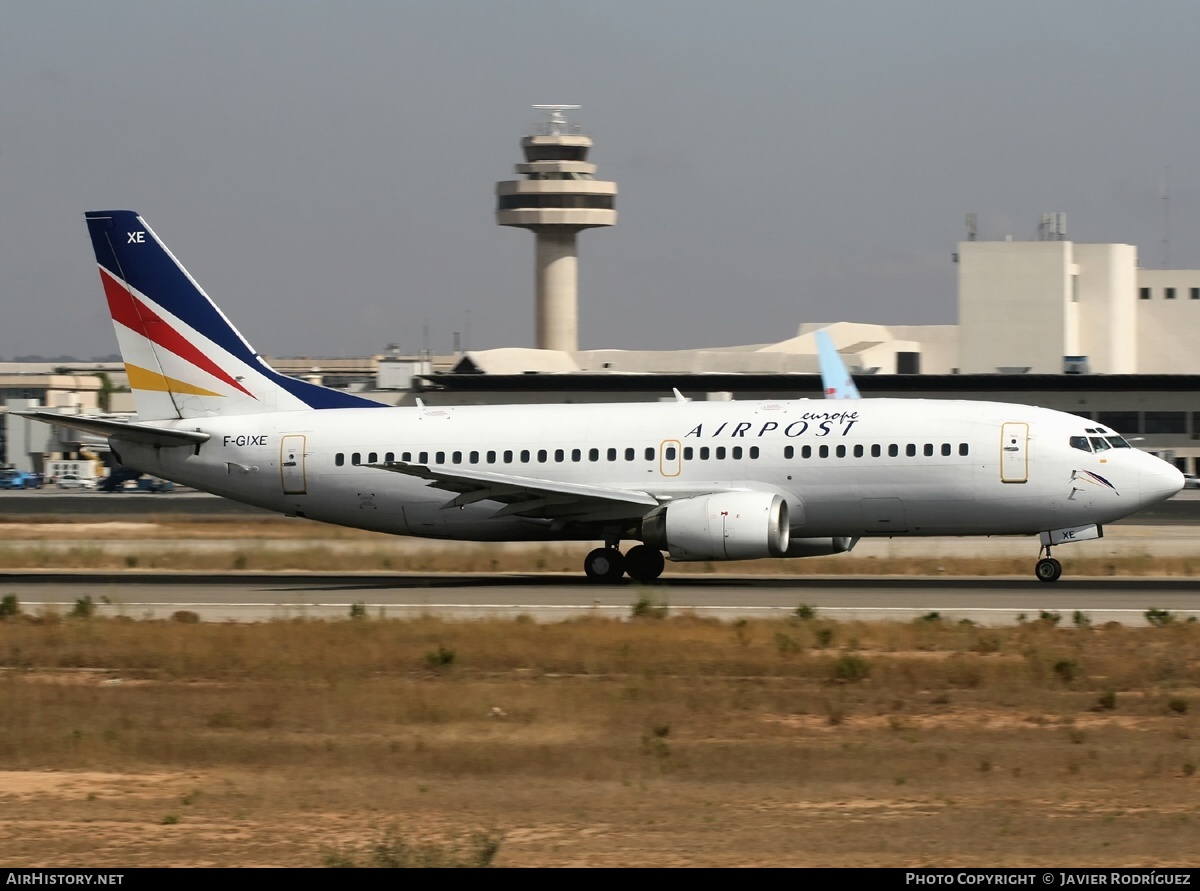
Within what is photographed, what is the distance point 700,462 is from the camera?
107ft

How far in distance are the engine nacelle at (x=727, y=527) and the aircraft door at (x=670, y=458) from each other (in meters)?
1.38

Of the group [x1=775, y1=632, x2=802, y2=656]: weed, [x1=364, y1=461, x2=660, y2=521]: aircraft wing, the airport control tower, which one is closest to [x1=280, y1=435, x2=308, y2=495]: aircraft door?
[x1=364, y1=461, x2=660, y2=521]: aircraft wing

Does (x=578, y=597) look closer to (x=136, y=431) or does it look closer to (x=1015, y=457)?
(x=1015, y=457)

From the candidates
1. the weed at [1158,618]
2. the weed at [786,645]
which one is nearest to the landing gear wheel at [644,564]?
the weed at [786,645]

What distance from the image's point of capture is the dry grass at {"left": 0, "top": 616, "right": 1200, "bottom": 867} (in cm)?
1160

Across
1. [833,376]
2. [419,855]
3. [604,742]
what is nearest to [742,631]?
[604,742]

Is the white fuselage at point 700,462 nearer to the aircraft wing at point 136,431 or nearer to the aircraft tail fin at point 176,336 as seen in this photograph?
the aircraft wing at point 136,431

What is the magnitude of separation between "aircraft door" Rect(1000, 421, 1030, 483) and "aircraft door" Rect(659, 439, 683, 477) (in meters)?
6.56

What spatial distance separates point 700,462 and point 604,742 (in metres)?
17.1

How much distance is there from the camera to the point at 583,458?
33625 millimetres

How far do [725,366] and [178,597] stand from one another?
74532mm

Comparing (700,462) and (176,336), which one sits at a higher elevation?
(176,336)

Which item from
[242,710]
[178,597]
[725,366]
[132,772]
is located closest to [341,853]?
[132,772]
